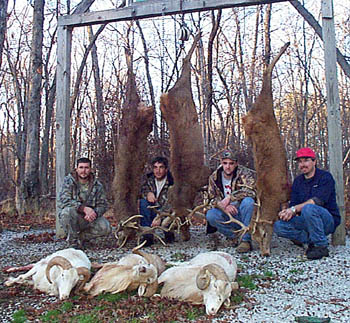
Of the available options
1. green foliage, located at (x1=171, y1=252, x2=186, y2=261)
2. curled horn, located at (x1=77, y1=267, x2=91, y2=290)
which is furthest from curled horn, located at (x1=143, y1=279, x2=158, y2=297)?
green foliage, located at (x1=171, y1=252, x2=186, y2=261)

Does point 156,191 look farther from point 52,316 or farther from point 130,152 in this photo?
point 52,316

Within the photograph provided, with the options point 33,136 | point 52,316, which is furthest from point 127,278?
point 33,136

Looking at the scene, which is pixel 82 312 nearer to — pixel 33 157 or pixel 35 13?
pixel 33 157

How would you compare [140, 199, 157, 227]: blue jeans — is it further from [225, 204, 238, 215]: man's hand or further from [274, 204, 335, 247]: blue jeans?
[274, 204, 335, 247]: blue jeans

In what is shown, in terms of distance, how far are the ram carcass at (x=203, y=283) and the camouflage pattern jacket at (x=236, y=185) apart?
6.11 ft

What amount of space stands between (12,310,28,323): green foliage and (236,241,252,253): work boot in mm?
3148

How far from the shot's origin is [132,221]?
20.9 feet

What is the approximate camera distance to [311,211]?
5.46 meters

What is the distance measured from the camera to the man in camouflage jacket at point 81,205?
21.1ft

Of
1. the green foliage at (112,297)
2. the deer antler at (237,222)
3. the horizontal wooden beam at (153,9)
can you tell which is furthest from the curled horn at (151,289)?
the horizontal wooden beam at (153,9)

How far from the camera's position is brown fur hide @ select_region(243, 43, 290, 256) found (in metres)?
5.72

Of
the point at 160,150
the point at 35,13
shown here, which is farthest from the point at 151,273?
the point at 35,13

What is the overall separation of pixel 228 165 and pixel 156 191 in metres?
1.24

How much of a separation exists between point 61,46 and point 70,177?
2.37 m
